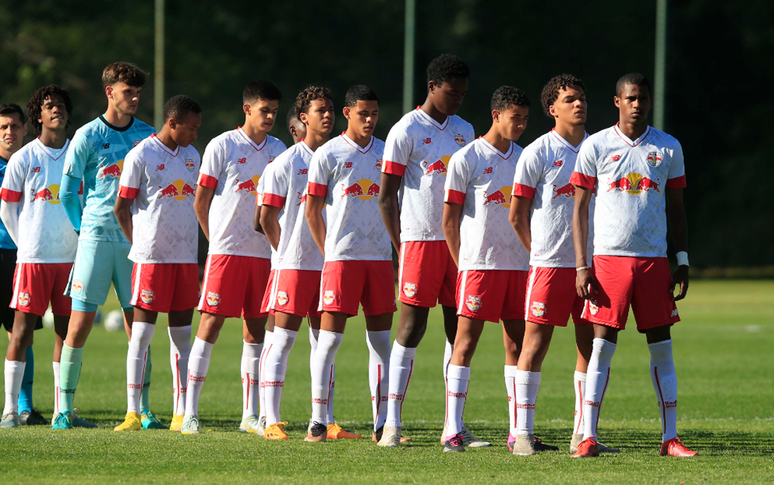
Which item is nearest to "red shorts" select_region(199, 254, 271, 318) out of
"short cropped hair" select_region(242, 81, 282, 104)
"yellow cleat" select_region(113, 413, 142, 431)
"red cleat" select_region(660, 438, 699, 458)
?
"yellow cleat" select_region(113, 413, 142, 431)

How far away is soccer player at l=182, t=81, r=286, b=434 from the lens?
7336mm

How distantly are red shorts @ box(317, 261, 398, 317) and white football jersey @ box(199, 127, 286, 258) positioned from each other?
86 cm

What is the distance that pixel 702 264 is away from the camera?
37.9 meters

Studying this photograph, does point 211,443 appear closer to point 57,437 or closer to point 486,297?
point 57,437

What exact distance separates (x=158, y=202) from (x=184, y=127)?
1.90 feet

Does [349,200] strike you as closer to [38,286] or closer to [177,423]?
[177,423]

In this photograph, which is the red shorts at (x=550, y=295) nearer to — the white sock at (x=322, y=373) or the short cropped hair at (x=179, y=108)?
the white sock at (x=322, y=373)

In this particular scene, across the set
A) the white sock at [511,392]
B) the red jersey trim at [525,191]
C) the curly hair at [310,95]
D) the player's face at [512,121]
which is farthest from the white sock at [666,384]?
the curly hair at [310,95]

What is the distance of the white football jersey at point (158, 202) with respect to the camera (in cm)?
732

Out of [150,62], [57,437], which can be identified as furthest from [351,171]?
[150,62]

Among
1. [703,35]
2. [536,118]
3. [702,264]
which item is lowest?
[702,264]

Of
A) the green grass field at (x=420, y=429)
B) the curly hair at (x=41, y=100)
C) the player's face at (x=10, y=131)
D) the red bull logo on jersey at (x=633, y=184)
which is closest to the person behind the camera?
the green grass field at (x=420, y=429)

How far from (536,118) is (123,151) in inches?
1029

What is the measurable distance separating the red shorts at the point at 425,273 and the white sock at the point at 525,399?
78cm
